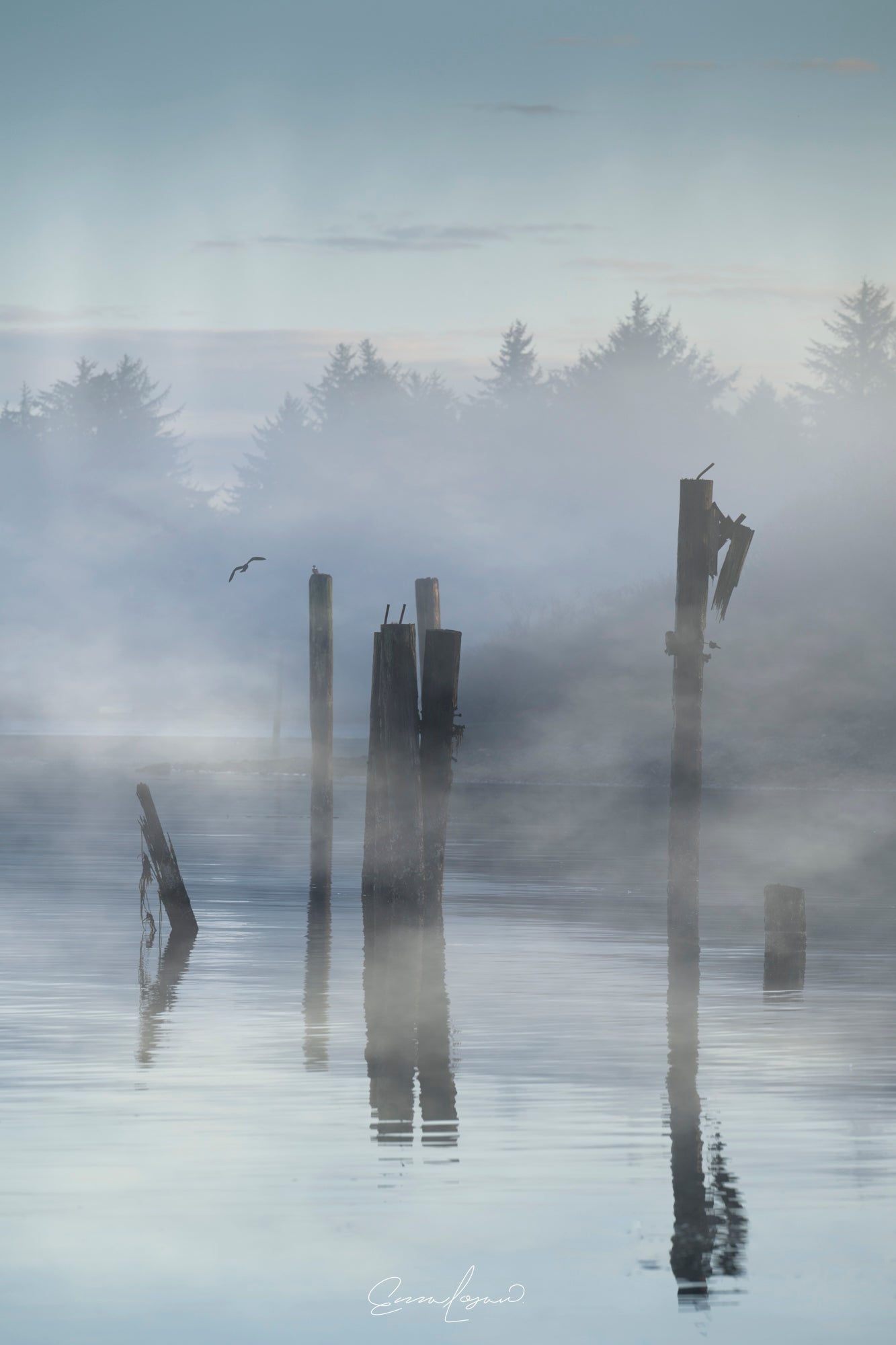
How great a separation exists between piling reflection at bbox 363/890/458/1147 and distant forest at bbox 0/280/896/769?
7107cm

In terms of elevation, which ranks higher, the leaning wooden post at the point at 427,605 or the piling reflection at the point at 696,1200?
the leaning wooden post at the point at 427,605

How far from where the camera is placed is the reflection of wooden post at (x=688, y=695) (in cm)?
1770

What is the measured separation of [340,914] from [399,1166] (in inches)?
612

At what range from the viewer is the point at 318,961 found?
20.5 meters

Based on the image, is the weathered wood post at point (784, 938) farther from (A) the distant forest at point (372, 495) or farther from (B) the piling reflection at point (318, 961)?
(A) the distant forest at point (372, 495)

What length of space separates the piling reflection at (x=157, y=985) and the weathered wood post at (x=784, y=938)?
19.3ft

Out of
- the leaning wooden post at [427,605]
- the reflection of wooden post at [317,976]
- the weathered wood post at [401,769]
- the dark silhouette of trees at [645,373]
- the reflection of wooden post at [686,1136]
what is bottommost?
the reflection of wooden post at [317,976]

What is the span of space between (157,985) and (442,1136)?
24.7 feet

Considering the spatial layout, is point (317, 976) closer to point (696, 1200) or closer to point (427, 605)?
point (427, 605)

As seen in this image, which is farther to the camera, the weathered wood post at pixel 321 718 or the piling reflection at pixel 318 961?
the weathered wood post at pixel 321 718

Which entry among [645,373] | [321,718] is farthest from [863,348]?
[321,718]

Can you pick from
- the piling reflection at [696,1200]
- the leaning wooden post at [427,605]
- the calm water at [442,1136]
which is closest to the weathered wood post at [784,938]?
the calm water at [442,1136]

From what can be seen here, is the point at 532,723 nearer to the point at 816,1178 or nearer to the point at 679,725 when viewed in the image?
the point at 679,725

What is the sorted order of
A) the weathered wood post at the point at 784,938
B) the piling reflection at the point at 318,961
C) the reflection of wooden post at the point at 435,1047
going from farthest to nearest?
the weathered wood post at the point at 784,938 → the piling reflection at the point at 318,961 → the reflection of wooden post at the point at 435,1047
